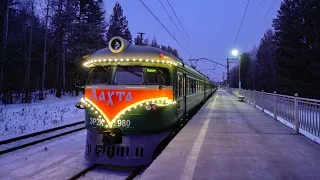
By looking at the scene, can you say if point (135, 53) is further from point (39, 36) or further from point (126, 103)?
point (39, 36)

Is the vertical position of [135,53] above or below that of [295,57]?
below

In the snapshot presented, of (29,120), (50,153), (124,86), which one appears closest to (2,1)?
(29,120)

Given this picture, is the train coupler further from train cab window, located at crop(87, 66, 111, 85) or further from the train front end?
train cab window, located at crop(87, 66, 111, 85)

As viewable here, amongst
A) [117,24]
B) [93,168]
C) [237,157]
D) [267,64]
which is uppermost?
[117,24]

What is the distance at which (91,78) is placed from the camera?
854cm

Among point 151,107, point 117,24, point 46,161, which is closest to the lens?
point 151,107

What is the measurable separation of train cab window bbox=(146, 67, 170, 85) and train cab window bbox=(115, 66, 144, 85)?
0.19 m

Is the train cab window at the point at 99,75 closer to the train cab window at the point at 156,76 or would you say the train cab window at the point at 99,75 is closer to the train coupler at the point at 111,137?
the train cab window at the point at 156,76

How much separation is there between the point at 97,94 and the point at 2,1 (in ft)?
79.1

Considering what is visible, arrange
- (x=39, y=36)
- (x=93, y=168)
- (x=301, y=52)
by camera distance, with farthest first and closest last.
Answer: (x=301, y=52), (x=39, y=36), (x=93, y=168)

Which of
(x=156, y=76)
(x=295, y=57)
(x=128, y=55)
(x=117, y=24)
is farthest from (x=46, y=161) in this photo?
(x=117, y=24)

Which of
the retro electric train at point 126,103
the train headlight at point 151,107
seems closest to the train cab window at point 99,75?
the retro electric train at point 126,103

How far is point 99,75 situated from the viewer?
8.40m

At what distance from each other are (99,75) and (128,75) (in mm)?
864
